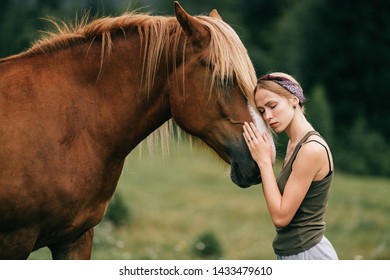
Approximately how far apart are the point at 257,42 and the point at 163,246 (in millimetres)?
31368

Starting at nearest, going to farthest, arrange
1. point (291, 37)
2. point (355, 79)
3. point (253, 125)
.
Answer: point (253, 125) < point (355, 79) < point (291, 37)

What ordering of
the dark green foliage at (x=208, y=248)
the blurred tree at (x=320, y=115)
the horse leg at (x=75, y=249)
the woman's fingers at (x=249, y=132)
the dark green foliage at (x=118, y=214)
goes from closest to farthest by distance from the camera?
the woman's fingers at (x=249, y=132) < the horse leg at (x=75, y=249) < the dark green foliage at (x=208, y=248) < the dark green foliage at (x=118, y=214) < the blurred tree at (x=320, y=115)

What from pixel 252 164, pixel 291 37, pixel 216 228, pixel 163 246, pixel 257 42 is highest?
pixel 252 164

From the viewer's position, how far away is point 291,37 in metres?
31.9

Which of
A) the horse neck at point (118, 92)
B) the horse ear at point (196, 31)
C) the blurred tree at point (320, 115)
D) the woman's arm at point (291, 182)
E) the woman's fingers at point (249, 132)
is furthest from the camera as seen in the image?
the blurred tree at point (320, 115)

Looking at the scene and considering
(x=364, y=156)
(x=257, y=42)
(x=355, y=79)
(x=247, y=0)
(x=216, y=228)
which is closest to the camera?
(x=216, y=228)

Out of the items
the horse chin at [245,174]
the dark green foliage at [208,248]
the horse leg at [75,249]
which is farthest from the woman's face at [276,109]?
the dark green foliage at [208,248]

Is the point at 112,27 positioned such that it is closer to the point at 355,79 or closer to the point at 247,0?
the point at 355,79

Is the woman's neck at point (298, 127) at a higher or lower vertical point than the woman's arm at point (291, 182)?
higher

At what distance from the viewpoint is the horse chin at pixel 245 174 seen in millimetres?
3537

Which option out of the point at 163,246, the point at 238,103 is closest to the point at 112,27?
the point at 238,103

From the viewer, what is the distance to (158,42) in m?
3.74

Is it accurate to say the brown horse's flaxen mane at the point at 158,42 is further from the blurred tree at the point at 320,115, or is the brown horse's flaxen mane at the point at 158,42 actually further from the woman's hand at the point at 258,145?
the blurred tree at the point at 320,115

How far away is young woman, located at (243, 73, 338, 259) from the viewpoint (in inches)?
128
